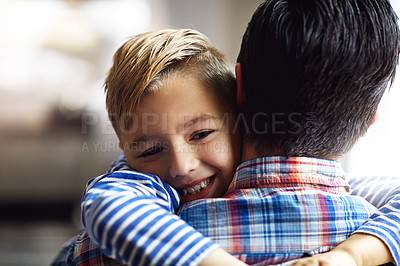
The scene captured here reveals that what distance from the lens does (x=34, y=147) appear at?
3.02 m

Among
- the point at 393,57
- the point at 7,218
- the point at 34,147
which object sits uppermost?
the point at 393,57

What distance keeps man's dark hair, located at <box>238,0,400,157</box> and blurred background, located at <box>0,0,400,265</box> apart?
2385 millimetres

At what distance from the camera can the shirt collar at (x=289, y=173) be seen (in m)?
0.59

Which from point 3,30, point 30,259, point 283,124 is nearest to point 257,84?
point 283,124

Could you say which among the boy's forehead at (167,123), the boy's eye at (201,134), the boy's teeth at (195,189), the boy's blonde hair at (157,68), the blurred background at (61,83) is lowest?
the blurred background at (61,83)

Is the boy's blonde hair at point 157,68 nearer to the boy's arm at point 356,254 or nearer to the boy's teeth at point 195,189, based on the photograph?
the boy's teeth at point 195,189

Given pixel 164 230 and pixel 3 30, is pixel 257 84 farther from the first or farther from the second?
pixel 3 30

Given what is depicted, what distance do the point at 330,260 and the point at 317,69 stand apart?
24 centimetres

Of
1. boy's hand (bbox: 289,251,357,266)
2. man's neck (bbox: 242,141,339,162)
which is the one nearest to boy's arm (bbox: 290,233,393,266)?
boy's hand (bbox: 289,251,357,266)

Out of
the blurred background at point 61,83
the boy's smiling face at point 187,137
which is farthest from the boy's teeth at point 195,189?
the blurred background at point 61,83

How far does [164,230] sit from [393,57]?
39 cm

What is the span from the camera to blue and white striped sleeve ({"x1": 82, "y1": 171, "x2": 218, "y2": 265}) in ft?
1.54

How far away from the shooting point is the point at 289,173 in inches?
23.3

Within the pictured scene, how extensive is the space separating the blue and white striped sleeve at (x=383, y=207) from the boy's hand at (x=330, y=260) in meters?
0.05
